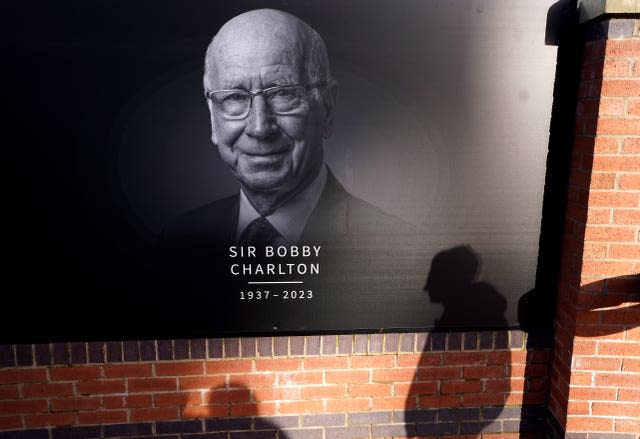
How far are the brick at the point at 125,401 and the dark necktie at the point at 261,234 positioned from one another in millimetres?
1074

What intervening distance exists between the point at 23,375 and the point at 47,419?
288mm

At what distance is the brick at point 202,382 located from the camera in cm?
255

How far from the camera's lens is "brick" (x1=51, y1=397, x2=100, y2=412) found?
2.53 meters

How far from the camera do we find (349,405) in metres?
2.63

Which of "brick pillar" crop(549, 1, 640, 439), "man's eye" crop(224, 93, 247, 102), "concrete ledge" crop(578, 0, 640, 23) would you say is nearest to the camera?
"concrete ledge" crop(578, 0, 640, 23)

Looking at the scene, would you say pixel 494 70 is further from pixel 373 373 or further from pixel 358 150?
pixel 373 373

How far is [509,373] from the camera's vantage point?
105 inches

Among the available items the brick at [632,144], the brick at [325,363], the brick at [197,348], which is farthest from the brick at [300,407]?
the brick at [632,144]

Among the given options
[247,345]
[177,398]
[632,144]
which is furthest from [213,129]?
[632,144]

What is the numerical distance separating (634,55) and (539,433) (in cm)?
218

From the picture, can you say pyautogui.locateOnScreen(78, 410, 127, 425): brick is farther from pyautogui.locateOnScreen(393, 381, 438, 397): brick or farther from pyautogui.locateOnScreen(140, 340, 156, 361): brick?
pyautogui.locateOnScreen(393, 381, 438, 397): brick

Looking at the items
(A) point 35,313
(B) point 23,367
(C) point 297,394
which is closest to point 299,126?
(C) point 297,394

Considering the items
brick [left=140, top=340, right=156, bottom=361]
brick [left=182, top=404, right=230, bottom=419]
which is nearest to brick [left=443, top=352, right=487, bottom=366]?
brick [left=182, top=404, right=230, bottom=419]

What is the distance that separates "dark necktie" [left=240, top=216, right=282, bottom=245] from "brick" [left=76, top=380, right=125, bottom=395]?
3.55 feet
